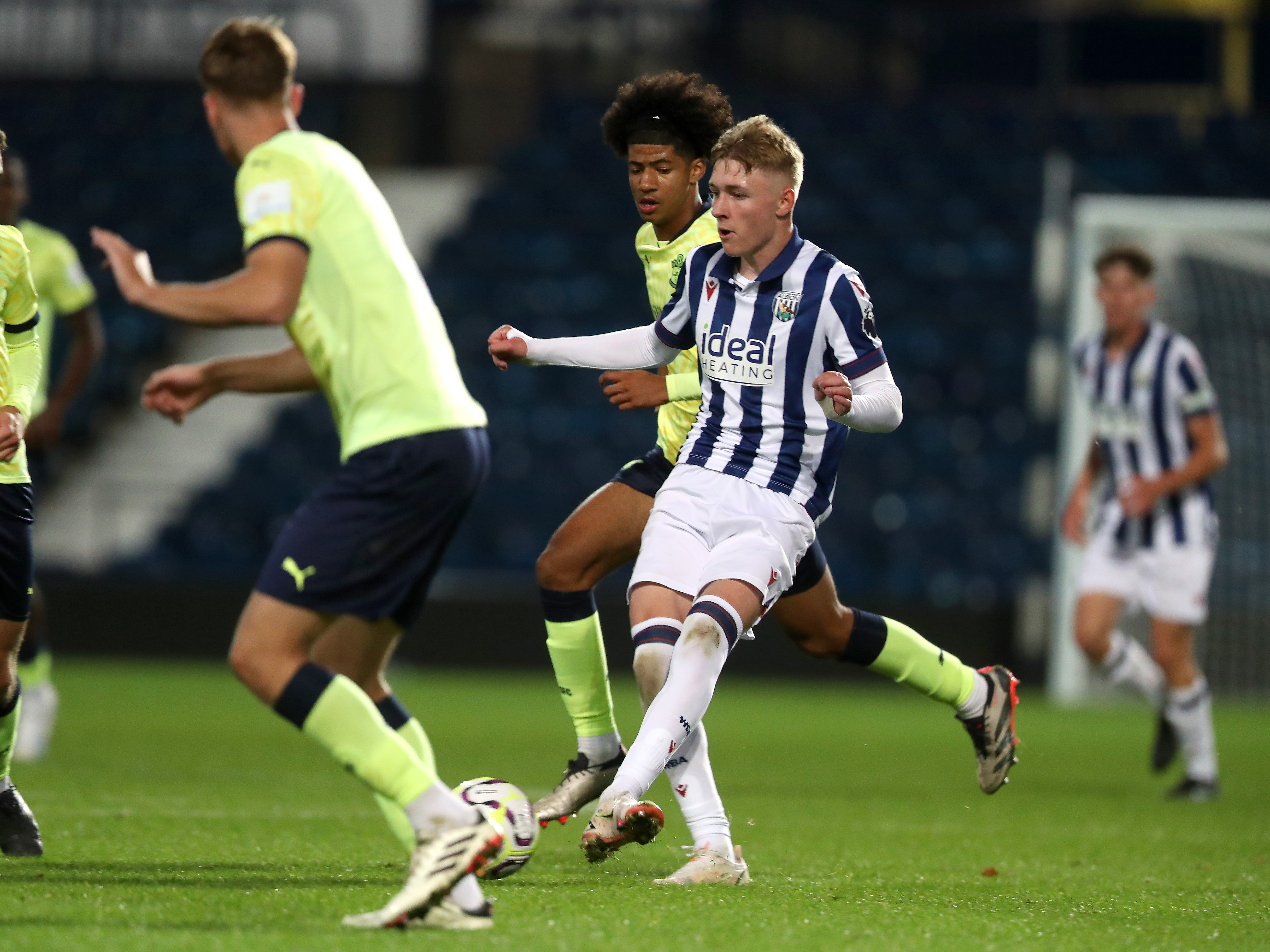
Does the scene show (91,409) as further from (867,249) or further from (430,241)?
(867,249)

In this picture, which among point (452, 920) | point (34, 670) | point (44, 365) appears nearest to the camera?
point (452, 920)

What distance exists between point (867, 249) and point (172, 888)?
13576 mm

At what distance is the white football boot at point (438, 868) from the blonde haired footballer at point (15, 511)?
1569mm

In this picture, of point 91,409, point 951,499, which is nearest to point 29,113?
point 91,409

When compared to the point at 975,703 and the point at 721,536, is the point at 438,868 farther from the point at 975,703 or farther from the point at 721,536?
the point at 975,703

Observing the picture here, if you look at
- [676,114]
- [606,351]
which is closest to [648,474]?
[606,351]

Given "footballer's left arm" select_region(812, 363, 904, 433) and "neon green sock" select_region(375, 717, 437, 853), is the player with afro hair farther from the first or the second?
"neon green sock" select_region(375, 717, 437, 853)

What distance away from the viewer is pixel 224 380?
363 cm

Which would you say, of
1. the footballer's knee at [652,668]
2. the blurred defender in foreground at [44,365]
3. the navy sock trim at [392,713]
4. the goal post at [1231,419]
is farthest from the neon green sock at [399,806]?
the goal post at [1231,419]

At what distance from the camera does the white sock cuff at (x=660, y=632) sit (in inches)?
176

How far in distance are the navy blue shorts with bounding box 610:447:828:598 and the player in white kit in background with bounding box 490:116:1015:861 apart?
11.6 inches

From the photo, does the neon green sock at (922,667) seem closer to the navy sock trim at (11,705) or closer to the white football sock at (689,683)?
the white football sock at (689,683)

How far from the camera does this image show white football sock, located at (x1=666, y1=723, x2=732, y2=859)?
4.40 m

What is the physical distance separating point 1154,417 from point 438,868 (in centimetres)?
534
